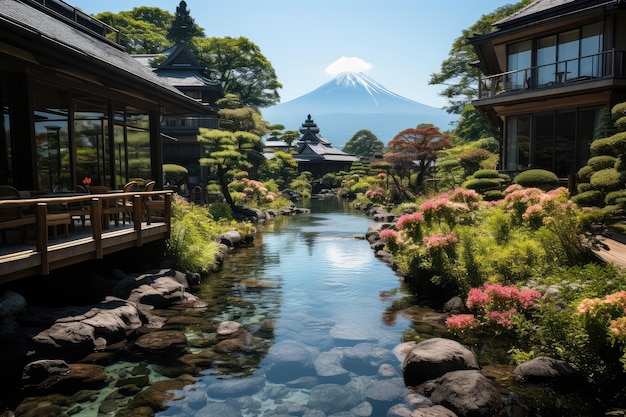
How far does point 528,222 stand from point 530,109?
11342 millimetres

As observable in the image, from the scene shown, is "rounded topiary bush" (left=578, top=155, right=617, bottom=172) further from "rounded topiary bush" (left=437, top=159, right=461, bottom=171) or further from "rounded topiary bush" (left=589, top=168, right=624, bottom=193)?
"rounded topiary bush" (left=437, top=159, right=461, bottom=171)

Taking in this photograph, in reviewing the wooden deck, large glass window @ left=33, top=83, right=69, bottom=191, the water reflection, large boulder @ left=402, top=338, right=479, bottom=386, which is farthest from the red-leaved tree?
large boulder @ left=402, top=338, right=479, bottom=386

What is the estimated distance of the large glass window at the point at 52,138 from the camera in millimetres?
10391

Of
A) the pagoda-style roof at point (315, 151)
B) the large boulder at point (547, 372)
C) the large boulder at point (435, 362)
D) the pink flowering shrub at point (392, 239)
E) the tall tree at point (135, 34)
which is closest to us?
the large boulder at point (547, 372)

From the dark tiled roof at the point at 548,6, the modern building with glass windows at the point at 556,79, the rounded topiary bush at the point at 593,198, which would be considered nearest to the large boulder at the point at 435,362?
the rounded topiary bush at the point at 593,198

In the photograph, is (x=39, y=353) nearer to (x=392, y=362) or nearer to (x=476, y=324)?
(x=392, y=362)

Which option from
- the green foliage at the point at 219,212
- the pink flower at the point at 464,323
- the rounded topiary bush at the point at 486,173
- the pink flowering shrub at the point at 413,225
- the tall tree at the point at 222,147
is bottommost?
the pink flower at the point at 464,323

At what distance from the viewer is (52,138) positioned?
10.8m

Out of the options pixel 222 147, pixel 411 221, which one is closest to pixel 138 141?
pixel 411 221

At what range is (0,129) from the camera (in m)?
9.52

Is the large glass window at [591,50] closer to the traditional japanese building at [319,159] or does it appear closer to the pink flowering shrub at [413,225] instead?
the pink flowering shrub at [413,225]

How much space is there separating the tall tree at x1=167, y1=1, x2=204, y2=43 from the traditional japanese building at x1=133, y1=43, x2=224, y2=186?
14538 millimetres

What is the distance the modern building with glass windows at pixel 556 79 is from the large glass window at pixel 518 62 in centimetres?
4

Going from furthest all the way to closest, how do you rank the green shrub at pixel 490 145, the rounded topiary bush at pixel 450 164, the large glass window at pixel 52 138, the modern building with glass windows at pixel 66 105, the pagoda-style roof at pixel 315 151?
the pagoda-style roof at pixel 315 151 → the green shrub at pixel 490 145 → the rounded topiary bush at pixel 450 164 → the large glass window at pixel 52 138 → the modern building with glass windows at pixel 66 105
